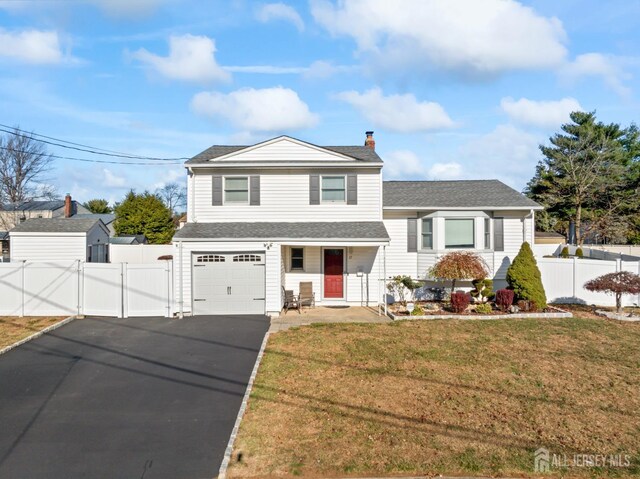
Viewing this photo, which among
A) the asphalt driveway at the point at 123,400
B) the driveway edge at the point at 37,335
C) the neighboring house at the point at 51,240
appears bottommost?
the asphalt driveway at the point at 123,400

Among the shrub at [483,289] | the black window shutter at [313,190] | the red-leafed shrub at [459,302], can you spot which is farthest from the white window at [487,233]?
the black window shutter at [313,190]

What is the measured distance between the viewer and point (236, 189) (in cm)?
1612

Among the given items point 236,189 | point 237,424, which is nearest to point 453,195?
point 236,189

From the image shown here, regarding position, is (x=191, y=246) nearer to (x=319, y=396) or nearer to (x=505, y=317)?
(x=319, y=396)

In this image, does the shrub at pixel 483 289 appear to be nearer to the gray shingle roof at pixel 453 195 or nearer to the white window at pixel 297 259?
the gray shingle roof at pixel 453 195

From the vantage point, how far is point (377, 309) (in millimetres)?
15289

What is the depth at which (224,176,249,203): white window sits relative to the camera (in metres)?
16.1

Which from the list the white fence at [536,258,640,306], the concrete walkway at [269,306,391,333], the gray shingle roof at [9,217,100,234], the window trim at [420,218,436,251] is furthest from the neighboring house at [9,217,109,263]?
the white fence at [536,258,640,306]

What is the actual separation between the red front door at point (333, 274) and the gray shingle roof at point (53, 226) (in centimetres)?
1124

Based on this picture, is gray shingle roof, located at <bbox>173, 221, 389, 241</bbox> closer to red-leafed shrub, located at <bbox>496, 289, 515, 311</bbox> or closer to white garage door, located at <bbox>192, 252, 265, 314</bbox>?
white garage door, located at <bbox>192, 252, 265, 314</bbox>

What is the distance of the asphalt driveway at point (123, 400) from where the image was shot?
534 centimetres

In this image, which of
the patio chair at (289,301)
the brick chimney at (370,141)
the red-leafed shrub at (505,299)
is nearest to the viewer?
the red-leafed shrub at (505,299)

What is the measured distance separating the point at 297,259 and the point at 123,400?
9.42 m

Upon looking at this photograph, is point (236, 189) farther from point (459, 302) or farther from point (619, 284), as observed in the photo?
point (619, 284)
